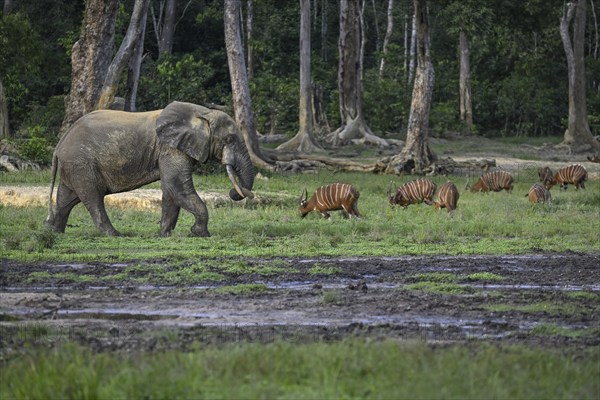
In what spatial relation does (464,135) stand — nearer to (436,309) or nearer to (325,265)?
(325,265)

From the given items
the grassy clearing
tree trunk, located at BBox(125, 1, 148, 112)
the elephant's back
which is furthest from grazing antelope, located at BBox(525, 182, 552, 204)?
tree trunk, located at BBox(125, 1, 148, 112)

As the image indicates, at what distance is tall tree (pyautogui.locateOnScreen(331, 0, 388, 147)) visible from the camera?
39.0m

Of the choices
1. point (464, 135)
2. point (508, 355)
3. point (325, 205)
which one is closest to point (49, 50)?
point (464, 135)

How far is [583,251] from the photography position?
53.7ft

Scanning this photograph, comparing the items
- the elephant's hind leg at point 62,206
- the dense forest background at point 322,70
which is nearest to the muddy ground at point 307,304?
the elephant's hind leg at point 62,206

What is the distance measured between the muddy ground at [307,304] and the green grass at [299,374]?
3.06 ft

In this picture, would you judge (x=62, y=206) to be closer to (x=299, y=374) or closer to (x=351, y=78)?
(x=299, y=374)

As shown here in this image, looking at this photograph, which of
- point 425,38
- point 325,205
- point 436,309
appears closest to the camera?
point 436,309

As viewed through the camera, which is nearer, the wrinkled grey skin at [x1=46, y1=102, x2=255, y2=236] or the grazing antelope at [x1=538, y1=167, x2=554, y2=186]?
the wrinkled grey skin at [x1=46, y1=102, x2=255, y2=236]

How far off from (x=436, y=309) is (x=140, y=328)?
2755mm

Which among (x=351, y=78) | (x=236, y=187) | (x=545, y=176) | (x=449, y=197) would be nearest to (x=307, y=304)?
(x=236, y=187)

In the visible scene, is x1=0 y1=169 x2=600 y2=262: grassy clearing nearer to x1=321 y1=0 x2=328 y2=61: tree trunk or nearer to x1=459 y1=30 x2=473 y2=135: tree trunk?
x1=459 y1=30 x2=473 y2=135: tree trunk

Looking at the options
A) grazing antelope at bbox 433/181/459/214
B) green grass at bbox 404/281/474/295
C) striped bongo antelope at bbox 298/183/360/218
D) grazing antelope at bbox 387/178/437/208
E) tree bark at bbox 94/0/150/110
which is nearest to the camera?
green grass at bbox 404/281/474/295

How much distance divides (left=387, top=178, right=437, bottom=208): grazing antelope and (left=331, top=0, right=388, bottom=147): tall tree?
51.9 ft
